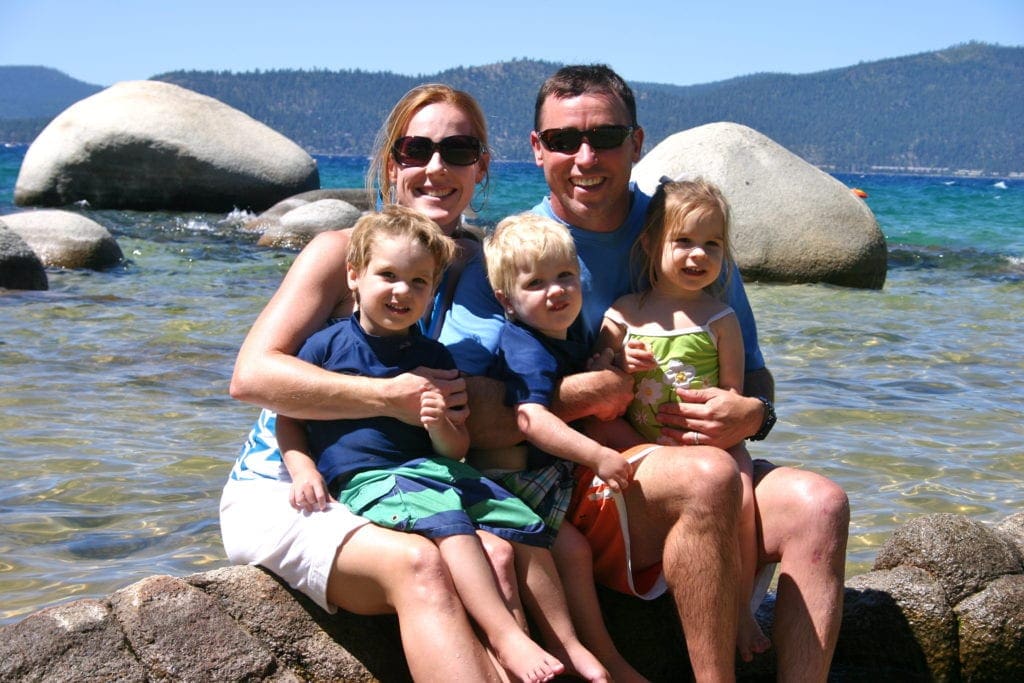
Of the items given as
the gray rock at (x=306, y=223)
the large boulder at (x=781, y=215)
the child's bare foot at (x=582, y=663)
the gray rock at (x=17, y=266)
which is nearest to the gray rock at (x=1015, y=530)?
the child's bare foot at (x=582, y=663)

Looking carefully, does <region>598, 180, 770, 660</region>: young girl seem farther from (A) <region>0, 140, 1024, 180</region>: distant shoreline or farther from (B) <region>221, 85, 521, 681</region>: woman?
(A) <region>0, 140, 1024, 180</region>: distant shoreline

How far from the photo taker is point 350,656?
3.00 m

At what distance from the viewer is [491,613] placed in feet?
9.04

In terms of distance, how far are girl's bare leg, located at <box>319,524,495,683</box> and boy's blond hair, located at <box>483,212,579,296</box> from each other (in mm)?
771

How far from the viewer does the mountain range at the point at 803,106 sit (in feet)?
513

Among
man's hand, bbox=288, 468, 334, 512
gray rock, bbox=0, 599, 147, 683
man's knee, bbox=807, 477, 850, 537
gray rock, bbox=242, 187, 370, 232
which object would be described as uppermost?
man's hand, bbox=288, 468, 334, 512

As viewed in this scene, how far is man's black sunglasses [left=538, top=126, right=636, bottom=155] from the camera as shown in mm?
3662

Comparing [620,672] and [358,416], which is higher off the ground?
[358,416]

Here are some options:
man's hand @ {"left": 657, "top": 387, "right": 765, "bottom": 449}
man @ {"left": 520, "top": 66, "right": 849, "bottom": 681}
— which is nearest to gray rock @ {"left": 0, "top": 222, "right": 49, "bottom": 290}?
man @ {"left": 520, "top": 66, "right": 849, "bottom": 681}

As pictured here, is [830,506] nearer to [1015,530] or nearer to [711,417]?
[711,417]

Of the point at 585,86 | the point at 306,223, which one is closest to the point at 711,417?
the point at 585,86

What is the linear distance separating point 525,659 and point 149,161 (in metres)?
19.3

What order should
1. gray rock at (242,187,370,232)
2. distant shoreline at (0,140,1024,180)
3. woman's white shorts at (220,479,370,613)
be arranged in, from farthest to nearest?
distant shoreline at (0,140,1024,180) → gray rock at (242,187,370,232) → woman's white shorts at (220,479,370,613)

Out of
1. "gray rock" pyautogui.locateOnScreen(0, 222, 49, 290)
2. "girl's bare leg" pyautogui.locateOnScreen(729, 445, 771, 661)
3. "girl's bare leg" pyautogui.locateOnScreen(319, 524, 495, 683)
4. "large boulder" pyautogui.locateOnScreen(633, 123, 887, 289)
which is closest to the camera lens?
"girl's bare leg" pyautogui.locateOnScreen(319, 524, 495, 683)
